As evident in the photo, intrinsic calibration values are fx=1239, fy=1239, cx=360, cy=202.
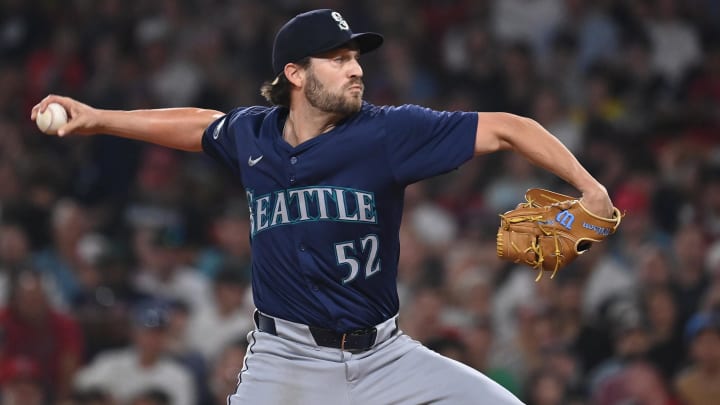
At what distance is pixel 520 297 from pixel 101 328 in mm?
2653

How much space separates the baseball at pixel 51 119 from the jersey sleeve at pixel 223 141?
0.54m

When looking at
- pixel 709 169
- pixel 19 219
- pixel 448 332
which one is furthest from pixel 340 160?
pixel 19 219

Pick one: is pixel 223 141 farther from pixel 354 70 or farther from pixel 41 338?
pixel 41 338

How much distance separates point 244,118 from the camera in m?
4.47

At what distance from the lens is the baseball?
13.8 feet

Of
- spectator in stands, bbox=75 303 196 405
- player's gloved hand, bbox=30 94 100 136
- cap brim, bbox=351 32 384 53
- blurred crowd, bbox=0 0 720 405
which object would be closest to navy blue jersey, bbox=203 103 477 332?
cap brim, bbox=351 32 384 53

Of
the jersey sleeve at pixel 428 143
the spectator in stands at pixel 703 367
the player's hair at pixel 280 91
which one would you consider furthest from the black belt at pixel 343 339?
the spectator in stands at pixel 703 367

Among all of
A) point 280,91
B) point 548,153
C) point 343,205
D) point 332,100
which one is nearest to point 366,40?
point 332,100

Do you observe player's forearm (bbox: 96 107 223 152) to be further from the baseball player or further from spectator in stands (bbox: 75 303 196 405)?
spectator in stands (bbox: 75 303 196 405)

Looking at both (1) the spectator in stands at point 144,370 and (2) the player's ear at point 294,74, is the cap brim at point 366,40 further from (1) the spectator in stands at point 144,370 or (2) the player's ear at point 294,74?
(1) the spectator in stands at point 144,370

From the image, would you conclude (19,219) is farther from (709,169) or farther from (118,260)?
(709,169)

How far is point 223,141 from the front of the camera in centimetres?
447

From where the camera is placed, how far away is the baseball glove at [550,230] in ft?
13.4

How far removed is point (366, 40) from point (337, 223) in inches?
25.9
